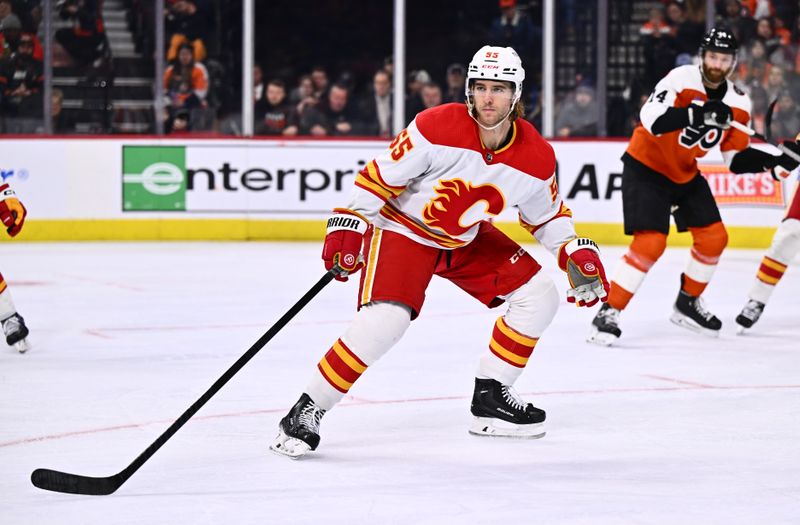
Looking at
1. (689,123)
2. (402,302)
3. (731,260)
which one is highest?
(689,123)

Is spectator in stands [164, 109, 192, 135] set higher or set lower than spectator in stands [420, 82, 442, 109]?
lower

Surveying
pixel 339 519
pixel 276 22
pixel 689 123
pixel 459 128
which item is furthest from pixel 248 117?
pixel 339 519

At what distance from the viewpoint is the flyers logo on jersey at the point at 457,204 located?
11.3 ft

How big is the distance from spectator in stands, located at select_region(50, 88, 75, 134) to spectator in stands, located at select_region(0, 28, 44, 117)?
104 mm

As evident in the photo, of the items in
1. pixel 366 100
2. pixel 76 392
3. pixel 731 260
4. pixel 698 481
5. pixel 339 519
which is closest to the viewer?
pixel 339 519

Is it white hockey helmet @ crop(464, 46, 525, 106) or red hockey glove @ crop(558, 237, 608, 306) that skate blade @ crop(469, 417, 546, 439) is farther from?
white hockey helmet @ crop(464, 46, 525, 106)

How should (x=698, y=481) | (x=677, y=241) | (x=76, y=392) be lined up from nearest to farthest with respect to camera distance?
(x=698, y=481), (x=76, y=392), (x=677, y=241)

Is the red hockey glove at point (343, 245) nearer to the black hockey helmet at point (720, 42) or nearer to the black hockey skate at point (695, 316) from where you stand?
the black hockey helmet at point (720, 42)

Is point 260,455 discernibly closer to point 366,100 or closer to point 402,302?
point 402,302

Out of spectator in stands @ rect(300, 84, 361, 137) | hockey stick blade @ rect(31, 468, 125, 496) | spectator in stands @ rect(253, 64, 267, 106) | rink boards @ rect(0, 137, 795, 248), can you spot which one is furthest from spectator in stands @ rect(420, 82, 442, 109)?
hockey stick blade @ rect(31, 468, 125, 496)

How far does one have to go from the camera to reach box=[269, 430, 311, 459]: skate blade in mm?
3320

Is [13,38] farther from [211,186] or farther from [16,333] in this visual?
[16,333]

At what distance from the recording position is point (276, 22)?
1045cm

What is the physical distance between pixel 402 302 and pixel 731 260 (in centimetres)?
574
